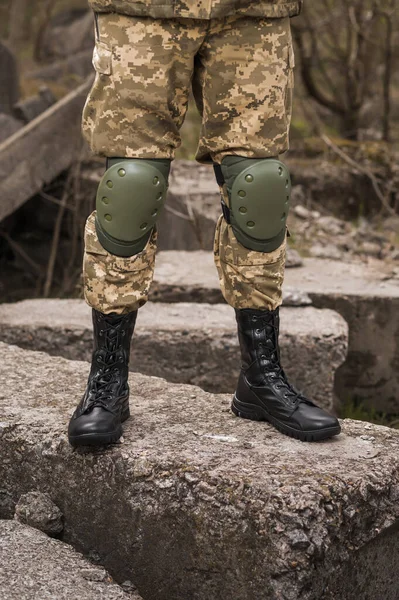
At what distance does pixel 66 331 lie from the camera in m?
3.41

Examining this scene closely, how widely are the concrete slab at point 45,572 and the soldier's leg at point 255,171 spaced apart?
1.89 feet

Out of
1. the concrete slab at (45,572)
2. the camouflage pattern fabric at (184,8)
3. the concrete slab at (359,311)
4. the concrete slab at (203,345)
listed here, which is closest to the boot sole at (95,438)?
the concrete slab at (45,572)

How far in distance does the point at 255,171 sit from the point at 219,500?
76 centimetres

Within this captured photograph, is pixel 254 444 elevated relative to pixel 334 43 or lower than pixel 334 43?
lower

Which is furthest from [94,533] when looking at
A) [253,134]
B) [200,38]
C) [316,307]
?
[316,307]

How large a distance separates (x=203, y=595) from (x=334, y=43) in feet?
17.7

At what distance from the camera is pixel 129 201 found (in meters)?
2.17

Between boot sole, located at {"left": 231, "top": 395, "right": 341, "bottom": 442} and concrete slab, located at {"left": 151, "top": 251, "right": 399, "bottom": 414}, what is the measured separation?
4.26 feet

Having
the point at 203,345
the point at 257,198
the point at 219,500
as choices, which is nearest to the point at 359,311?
the point at 203,345

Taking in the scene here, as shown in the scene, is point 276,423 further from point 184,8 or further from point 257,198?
point 184,8

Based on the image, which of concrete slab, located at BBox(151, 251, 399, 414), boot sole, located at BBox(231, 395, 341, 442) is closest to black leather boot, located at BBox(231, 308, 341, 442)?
boot sole, located at BBox(231, 395, 341, 442)

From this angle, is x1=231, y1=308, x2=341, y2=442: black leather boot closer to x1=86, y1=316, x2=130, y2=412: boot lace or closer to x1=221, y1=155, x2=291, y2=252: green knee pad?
x1=221, y1=155, x2=291, y2=252: green knee pad

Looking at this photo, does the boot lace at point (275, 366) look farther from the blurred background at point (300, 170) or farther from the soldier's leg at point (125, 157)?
the blurred background at point (300, 170)

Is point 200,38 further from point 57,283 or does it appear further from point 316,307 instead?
point 57,283
